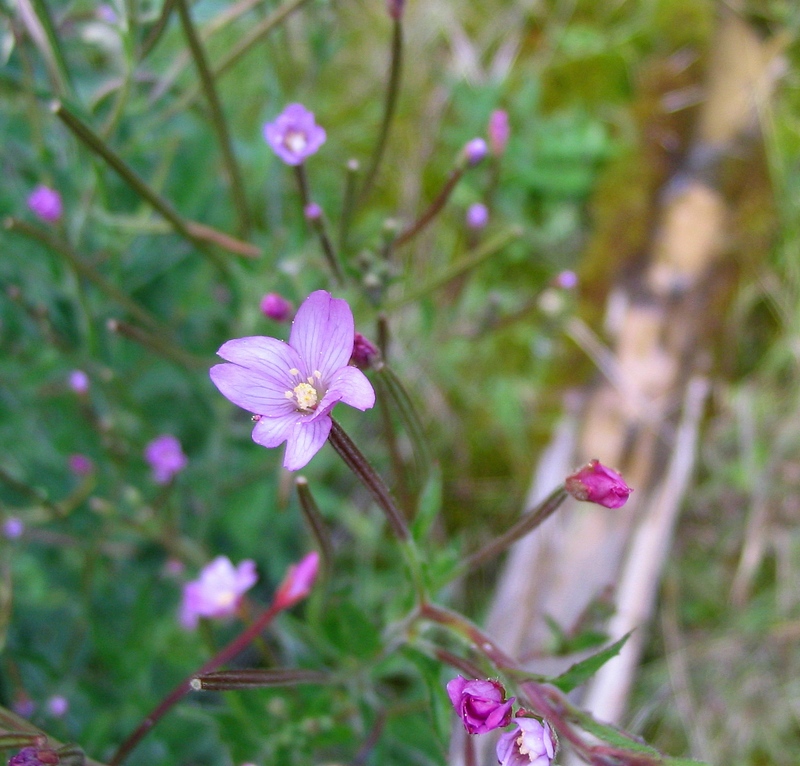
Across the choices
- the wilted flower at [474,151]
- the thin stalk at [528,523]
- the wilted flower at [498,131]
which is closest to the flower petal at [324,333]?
the thin stalk at [528,523]

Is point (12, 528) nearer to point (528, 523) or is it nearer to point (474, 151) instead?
point (528, 523)

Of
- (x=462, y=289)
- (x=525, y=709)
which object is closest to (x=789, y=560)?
(x=462, y=289)

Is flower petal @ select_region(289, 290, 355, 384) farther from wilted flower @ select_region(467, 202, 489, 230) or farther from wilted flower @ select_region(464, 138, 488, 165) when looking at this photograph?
wilted flower @ select_region(467, 202, 489, 230)

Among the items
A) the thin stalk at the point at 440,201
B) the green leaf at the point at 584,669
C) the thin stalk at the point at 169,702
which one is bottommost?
the thin stalk at the point at 169,702

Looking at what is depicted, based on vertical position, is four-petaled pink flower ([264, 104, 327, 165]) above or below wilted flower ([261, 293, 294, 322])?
above

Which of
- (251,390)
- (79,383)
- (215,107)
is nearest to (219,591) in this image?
(79,383)

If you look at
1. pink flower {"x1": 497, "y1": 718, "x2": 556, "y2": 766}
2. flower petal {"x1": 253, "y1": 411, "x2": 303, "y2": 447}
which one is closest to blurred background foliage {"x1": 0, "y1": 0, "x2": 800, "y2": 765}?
flower petal {"x1": 253, "y1": 411, "x2": 303, "y2": 447}

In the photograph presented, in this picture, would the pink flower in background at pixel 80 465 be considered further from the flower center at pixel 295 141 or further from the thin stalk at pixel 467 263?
the flower center at pixel 295 141
